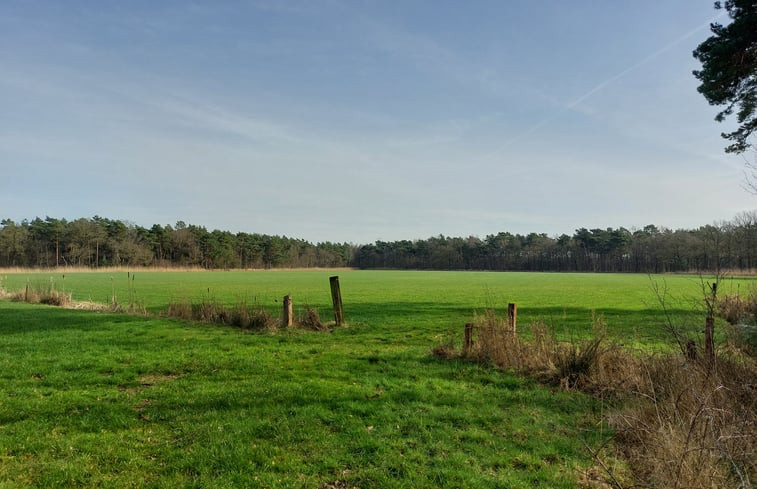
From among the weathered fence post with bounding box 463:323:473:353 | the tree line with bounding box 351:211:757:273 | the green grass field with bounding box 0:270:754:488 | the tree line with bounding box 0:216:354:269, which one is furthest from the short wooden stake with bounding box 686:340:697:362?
the tree line with bounding box 0:216:354:269

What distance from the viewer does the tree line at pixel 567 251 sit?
10381 cm

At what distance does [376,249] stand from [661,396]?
17044cm

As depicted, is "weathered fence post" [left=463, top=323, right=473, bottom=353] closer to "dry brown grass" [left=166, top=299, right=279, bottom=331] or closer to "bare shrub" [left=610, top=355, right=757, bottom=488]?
"bare shrub" [left=610, top=355, right=757, bottom=488]

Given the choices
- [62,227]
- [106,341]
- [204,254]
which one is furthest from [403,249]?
[106,341]

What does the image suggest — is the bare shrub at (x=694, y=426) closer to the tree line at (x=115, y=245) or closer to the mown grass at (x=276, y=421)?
the mown grass at (x=276, y=421)

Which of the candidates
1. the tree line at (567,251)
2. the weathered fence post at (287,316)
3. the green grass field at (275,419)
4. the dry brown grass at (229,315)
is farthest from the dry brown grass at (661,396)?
the tree line at (567,251)

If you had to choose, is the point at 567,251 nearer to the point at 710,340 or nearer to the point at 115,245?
the point at 115,245

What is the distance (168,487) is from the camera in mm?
4316

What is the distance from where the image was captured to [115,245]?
10031cm

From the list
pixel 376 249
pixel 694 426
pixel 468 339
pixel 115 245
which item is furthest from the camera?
pixel 376 249

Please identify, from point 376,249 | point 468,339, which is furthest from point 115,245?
point 468,339

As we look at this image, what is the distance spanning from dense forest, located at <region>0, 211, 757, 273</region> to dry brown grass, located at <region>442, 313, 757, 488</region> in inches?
2272

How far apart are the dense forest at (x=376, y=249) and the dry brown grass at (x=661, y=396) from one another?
5771cm

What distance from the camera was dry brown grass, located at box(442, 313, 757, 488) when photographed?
3994 millimetres
